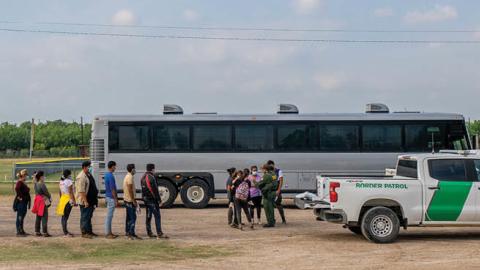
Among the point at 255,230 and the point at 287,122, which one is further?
the point at 287,122

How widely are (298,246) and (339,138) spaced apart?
11127mm

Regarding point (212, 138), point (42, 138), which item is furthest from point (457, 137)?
point (42, 138)

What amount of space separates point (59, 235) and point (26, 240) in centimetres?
108

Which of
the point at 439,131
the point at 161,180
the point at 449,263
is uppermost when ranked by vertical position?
the point at 439,131

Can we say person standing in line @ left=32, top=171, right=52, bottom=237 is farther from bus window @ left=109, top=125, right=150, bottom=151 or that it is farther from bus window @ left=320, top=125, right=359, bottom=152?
bus window @ left=320, top=125, right=359, bottom=152

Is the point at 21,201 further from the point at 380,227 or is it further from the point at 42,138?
the point at 42,138

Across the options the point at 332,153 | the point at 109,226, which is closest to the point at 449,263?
the point at 109,226

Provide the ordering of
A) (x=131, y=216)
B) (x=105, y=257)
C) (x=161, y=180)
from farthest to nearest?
(x=161, y=180)
(x=131, y=216)
(x=105, y=257)

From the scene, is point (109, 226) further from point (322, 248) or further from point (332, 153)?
point (332, 153)

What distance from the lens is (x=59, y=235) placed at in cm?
1688

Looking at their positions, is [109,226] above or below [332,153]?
below

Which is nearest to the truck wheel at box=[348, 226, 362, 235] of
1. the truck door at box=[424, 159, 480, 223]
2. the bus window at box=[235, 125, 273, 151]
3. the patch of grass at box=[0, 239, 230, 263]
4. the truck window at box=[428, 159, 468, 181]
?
the truck door at box=[424, 159, 480, 223]

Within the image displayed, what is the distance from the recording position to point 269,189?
18266 mm

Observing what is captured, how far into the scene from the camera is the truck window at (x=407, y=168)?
611 inches
